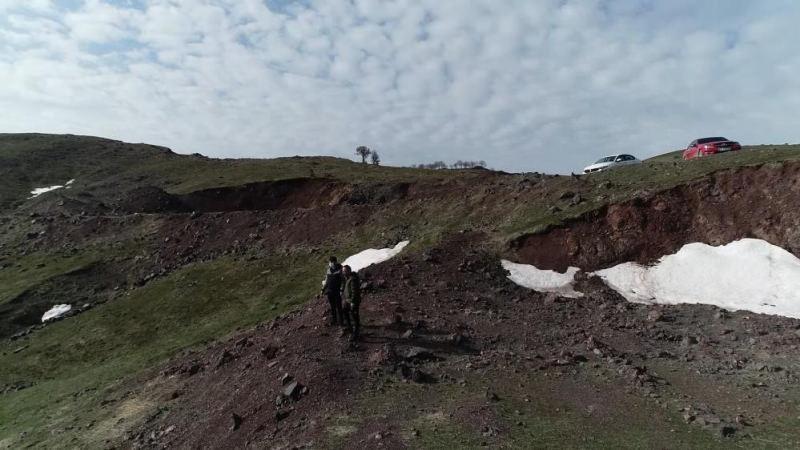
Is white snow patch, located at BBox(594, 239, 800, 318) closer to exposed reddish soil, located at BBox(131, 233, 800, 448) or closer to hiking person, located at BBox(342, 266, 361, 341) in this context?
exposed reddish soil, located at BBox(131, 233, 800, 448)

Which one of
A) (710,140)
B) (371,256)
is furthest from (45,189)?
(710,140)

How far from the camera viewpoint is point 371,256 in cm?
3216

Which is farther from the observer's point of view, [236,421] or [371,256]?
[371,256]

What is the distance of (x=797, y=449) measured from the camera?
12148 mm

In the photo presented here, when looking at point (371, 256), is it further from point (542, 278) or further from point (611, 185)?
point (611, 185)

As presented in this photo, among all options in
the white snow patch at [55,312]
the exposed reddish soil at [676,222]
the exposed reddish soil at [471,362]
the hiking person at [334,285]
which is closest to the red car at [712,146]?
the exposed reddish soil at [676,222]

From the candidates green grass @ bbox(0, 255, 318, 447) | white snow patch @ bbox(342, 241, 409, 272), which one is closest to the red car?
white snow patch @ bbox(342, 241, 409, 272)

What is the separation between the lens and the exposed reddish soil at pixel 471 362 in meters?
14.7

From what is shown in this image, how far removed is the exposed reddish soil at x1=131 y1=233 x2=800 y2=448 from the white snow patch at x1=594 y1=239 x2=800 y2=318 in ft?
3.83

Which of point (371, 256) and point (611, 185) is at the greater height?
point (611, 185)

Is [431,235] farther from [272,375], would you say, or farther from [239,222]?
[239,222]

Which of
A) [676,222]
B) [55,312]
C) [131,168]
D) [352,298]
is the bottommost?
[55,312]

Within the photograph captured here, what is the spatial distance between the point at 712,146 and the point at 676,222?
18873 mm

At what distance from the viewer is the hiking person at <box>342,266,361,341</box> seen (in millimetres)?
18359
